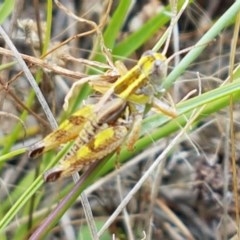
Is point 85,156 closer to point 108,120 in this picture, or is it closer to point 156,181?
point 108,120

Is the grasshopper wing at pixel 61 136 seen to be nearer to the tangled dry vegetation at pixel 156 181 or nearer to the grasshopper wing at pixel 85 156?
the grasshopper wing at pixel 85 156

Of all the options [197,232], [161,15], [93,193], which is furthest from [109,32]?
[197,232]

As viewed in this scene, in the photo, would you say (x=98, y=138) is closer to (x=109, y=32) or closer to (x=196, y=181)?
(x=109, y=32)

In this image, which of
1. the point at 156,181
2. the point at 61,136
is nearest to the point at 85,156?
the point at 61,136

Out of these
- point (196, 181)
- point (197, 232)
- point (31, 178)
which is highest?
point (31, 178)

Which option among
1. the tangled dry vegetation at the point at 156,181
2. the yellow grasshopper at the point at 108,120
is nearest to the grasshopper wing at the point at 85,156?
the yellow grasshopper at the point at 108,120

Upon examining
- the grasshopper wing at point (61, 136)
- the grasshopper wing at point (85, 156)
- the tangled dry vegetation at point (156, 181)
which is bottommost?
the tangled dry vegetation at point (156, 181)

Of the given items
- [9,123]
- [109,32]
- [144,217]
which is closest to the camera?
[109,32]
